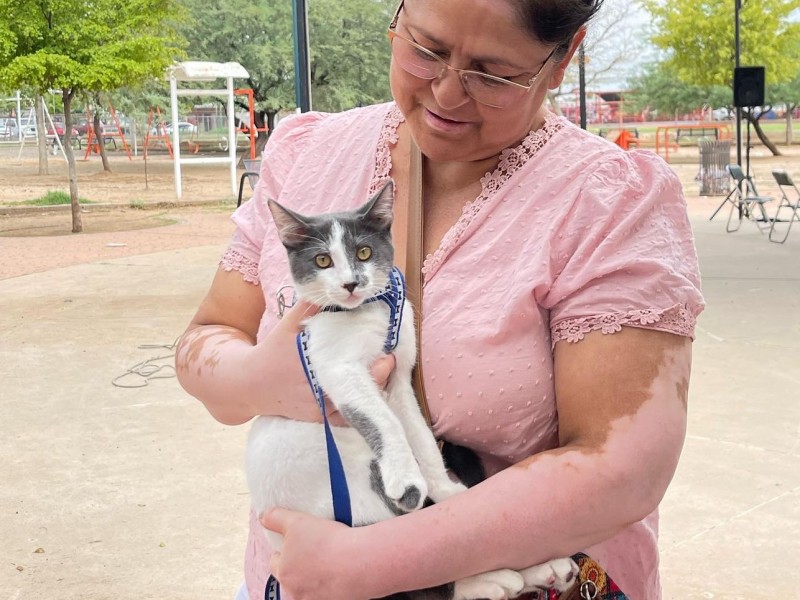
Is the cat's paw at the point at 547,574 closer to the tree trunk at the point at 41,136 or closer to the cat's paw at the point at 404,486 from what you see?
the cat's paw at the point at 404,486

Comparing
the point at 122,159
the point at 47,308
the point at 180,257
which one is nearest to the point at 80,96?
the point at 180,257

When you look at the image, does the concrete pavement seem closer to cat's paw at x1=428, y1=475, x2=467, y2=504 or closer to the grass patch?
cat's paw at x1=428, y1=475, x2=467, y2=504

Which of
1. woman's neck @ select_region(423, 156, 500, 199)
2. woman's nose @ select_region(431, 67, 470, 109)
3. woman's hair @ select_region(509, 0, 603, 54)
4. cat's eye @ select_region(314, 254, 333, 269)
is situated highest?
woman's hair @ select_region(509, 0, 603, 54)

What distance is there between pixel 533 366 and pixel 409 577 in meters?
0.38

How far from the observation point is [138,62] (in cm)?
1745

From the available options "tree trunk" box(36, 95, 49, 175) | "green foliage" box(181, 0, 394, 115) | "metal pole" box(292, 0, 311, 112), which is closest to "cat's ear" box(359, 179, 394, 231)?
"metal pole" box(292, 0, 311, 112)

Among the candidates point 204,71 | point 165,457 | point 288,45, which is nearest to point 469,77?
point 165,457

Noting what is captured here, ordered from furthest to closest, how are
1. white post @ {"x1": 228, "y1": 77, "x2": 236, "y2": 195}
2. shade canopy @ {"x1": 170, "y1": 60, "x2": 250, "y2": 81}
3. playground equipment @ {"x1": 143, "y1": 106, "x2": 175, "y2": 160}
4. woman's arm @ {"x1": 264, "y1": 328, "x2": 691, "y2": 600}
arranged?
playground equipment @ {"x1": 143, "y1": 106, "x2": 175, "y2": 160}
white post @ {"x1": 228, "y1": 77, "x2": 236, "y2": 195}
shade canopy @ {"x1": 170, "y1": 60, "x2": 250, "y2": 81}
woman's arm @ {"x1": 264, "y1": 328, "x2": 691, "y2": 600}

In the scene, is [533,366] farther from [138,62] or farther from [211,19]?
[211,19]

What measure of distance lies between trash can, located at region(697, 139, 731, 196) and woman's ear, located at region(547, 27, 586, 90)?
64.7 ft

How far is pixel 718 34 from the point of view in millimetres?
34000

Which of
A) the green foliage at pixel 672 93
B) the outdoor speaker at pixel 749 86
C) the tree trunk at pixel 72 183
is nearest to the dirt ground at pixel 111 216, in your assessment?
the tree trunk at pixel 72 183

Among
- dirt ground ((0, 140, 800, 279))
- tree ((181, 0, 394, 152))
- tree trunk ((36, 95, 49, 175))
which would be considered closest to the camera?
dirt ground ((0, 140, 800, 279))

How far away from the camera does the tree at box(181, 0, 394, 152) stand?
34.5 metres
